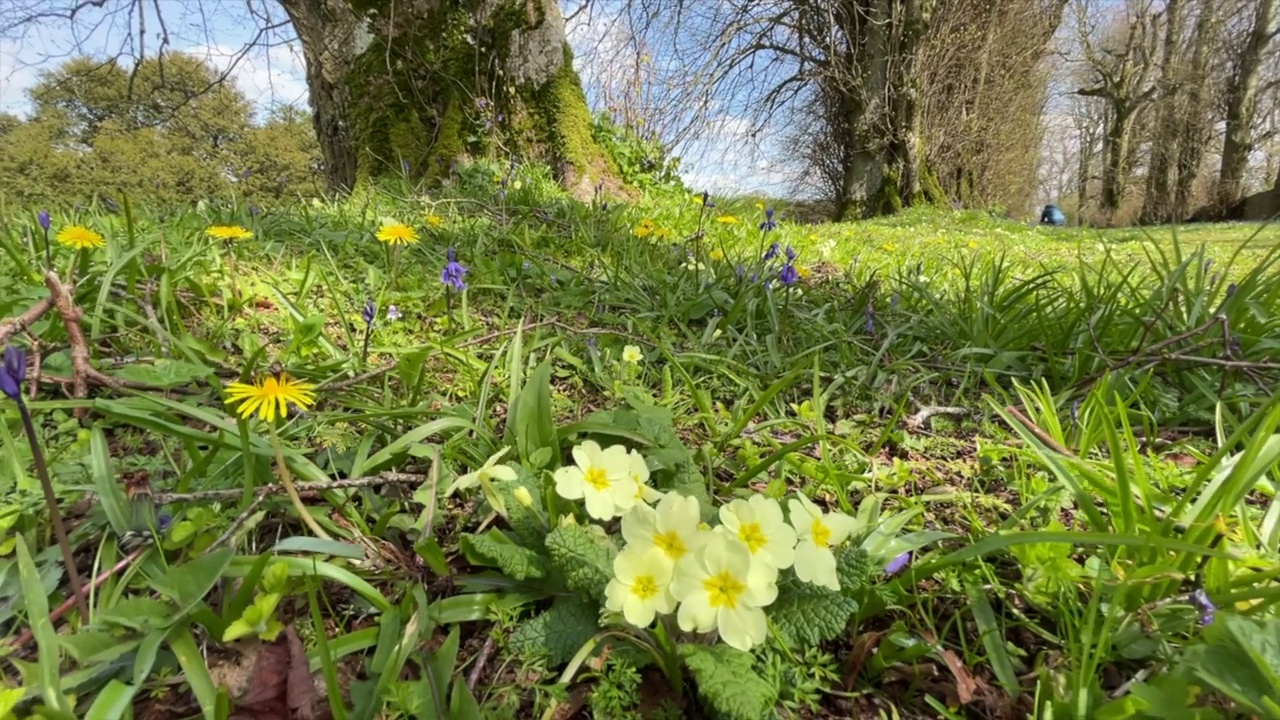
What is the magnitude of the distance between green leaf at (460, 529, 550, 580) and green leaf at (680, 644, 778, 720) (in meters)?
0.23

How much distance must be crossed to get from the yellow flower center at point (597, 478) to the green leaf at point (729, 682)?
214mm

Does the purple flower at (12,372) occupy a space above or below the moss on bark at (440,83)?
below

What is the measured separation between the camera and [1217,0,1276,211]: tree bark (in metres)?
16.8

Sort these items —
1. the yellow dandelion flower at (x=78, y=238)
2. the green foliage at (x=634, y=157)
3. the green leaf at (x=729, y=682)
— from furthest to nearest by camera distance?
the green foliage at (x=634, y=157) < the yellow dandelion flower at (x=78, y=238) < the green leaf at (x=729, y=682)

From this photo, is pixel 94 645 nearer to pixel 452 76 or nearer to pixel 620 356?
pixel 620 356

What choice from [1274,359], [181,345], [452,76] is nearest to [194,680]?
[181,345]

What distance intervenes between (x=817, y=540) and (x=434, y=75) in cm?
419

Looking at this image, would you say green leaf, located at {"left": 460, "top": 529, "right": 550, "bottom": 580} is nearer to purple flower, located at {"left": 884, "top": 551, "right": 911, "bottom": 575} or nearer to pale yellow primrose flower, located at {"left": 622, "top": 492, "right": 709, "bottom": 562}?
pale yellow primrose flower, located at {"left": 622, "top": 492, "right": 709, "bottom": 562}

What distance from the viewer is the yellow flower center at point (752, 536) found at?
0.70 meters

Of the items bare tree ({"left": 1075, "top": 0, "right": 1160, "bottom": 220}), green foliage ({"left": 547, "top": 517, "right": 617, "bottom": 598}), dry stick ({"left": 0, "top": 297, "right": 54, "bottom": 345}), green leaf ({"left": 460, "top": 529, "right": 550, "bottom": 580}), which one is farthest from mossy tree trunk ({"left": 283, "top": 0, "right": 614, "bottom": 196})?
bare tree ({"left": 1075, "top": 0, "right": 1160, "bottom": 220})

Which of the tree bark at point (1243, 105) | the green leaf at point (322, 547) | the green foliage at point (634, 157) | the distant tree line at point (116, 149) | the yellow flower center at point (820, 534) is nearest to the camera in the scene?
the yellow flower center at point (820, 534)

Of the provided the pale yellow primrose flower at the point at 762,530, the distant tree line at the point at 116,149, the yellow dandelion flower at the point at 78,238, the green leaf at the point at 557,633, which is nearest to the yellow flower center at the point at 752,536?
the pale yellow primrose flower at the point at 762,530

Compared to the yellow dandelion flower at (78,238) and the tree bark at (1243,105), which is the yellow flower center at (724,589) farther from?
the tree bark at (1243,105)

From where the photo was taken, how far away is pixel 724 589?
0.67 meters
